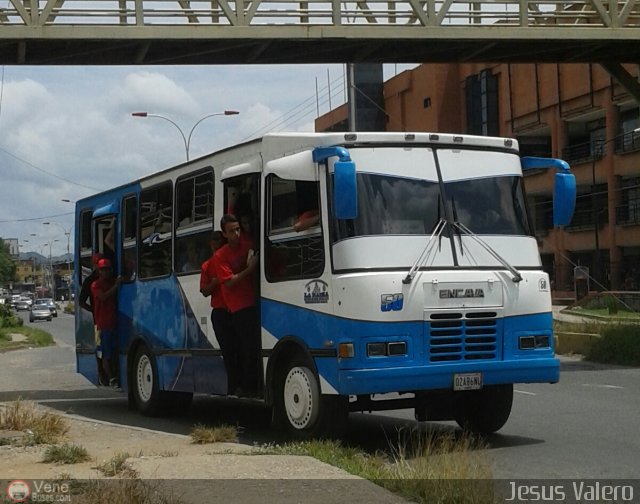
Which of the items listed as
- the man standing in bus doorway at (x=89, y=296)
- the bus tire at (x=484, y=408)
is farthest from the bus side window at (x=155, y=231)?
the bus tire at (x=484, y=408)

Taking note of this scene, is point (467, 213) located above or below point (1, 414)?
above

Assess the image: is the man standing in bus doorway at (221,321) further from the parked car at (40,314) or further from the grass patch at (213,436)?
the parked car at (40,314)

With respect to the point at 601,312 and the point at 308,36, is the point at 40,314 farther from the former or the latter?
the point at 308,36

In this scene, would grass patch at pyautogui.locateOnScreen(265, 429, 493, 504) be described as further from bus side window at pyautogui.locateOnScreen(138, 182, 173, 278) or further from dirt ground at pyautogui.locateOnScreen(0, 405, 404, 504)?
bus side window at pyautogui.locateOnScreen(138, 182, 173, 278)

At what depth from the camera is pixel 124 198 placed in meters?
15.0

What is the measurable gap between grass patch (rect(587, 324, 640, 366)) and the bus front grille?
11503mm

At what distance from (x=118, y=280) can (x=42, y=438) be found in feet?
16.1

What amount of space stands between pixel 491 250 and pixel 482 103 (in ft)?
197

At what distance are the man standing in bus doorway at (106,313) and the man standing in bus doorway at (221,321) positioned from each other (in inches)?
153

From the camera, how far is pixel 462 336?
10.1m

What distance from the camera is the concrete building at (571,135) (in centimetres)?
5566

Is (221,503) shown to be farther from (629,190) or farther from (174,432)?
(629,190)

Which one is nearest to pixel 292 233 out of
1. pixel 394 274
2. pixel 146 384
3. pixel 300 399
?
pixel 394 274

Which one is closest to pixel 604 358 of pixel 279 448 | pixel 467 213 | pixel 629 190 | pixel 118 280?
pixel 118 280
